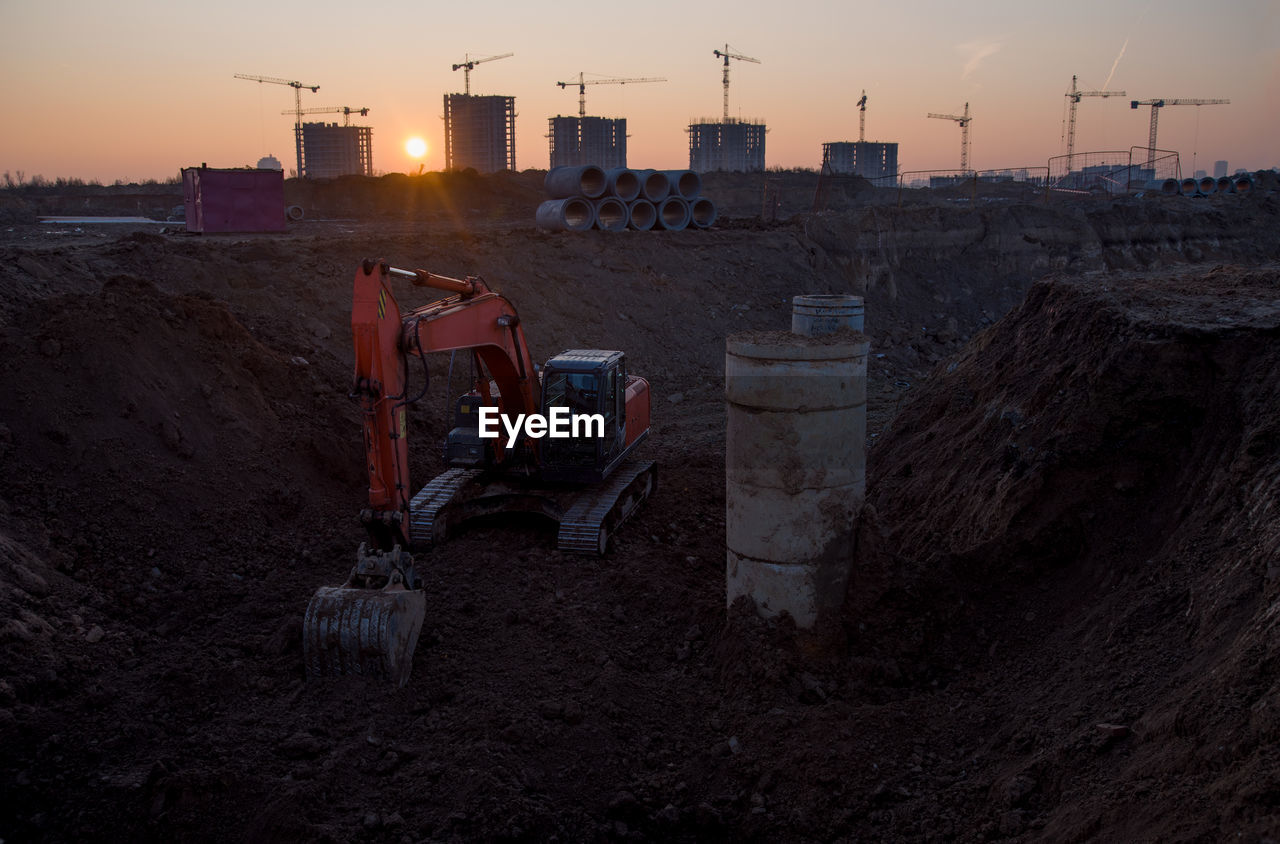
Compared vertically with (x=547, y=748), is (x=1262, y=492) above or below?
above

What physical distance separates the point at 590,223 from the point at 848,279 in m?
7.39

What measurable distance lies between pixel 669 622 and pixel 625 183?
20.7 metres

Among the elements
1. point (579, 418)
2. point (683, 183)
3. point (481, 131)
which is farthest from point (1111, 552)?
point (481, 131)

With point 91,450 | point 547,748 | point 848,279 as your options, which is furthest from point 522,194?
point 547,748

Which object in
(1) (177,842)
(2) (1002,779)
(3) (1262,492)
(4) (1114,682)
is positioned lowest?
(1) (177,842)

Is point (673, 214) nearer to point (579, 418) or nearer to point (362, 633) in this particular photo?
point (579, 418)

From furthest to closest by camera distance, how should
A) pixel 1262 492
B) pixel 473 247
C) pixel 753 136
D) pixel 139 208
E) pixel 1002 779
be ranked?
pixel 753 136
pixel 139 208
pixel 473 247
pixel 1262 492
pixel 1002 779

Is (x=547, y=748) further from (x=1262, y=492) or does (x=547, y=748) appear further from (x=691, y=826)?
(x=1262, y=492)

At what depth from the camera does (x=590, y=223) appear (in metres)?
26.6

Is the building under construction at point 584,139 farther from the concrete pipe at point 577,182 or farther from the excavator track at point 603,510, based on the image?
the excavator track at point 603,510

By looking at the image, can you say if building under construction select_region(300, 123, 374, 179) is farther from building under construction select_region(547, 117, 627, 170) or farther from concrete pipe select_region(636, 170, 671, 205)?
concrete pipe select_region(636, 170, 671, 205)

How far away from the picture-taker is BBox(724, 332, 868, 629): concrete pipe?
7.14 metres
